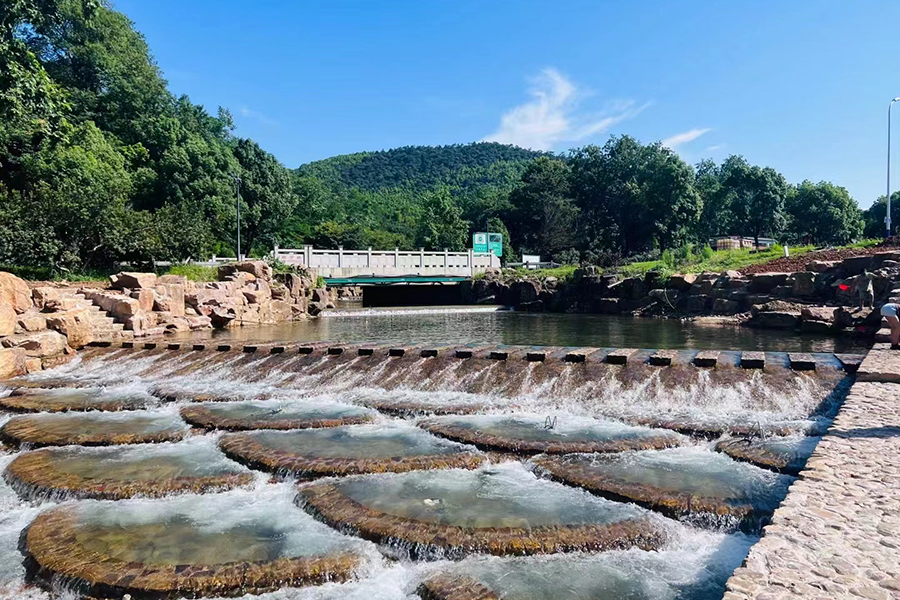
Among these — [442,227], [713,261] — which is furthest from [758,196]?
[442,227]

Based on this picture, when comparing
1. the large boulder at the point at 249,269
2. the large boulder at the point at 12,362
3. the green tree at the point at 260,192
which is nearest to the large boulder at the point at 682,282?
the large boulder at the point at 249,269

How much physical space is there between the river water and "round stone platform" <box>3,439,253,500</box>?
8748mm

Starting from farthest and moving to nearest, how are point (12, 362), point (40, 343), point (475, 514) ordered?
point (40, 343)
point (12, 362)
point (475, 514)

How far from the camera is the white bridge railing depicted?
37312mm

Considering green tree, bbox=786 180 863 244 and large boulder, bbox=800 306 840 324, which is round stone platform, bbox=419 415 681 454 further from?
green tree, bbox=786 180 863 244

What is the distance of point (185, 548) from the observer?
4.72m

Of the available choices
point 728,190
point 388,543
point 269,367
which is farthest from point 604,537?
point 728,190

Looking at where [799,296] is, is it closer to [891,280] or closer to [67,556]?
[891,280]

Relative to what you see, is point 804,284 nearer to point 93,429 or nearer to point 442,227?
point 93,429

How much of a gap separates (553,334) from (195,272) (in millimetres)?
17907

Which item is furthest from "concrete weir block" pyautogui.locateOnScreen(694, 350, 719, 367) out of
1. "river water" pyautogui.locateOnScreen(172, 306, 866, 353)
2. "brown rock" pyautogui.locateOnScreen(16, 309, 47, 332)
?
"brown rock" pyautogui.locateOnScreen(16, 309, 47, 332)

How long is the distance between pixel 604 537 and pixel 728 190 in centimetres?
5397

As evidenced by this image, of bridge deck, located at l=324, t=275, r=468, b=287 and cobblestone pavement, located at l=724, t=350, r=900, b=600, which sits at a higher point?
bridge deck, located at l=324, t=275, r=468, b=287

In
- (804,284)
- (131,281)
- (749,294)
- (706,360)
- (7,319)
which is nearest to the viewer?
(706,360)
